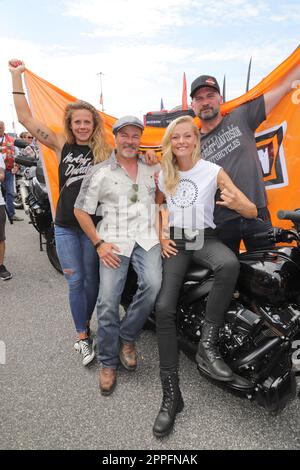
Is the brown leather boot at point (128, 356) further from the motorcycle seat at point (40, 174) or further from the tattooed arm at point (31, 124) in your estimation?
the motorcycle seat at point (40, 174)

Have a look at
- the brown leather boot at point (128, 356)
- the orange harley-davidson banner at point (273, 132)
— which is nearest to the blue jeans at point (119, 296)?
the brown leather boot at point (128, 356)

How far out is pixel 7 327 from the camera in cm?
332

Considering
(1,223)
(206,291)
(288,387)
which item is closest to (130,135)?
Answer: (206,291)

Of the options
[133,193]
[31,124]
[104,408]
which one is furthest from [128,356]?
[31,124]

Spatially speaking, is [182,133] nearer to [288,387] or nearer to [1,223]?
[288,387]

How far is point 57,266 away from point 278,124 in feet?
11.2

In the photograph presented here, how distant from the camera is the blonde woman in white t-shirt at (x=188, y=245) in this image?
205cm

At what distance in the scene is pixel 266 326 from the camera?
2010 mm

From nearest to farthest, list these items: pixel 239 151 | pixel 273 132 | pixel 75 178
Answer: pixel 75 178 < pixel 239 151 < pixel 273 132

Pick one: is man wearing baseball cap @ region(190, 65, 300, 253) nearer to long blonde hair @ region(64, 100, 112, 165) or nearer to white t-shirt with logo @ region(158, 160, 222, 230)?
white t-shirt with logo @ region(158, 160, 222, 230)

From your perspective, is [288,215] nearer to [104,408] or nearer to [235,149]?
[235,149]

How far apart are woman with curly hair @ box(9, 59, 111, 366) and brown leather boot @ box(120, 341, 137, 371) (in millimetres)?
288

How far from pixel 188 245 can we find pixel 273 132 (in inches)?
64.1

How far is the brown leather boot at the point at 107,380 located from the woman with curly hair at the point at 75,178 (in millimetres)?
300
